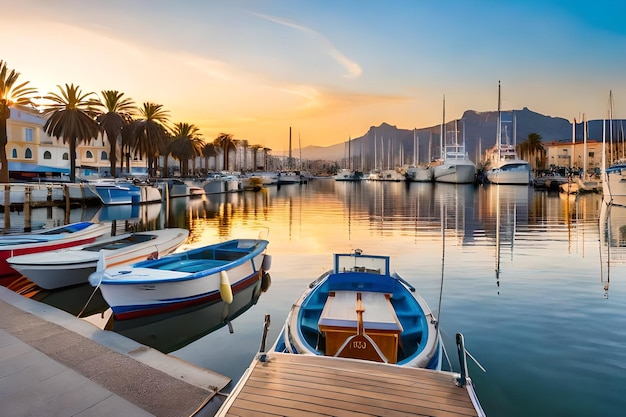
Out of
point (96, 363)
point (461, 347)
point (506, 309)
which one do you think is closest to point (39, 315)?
point (96, 363)

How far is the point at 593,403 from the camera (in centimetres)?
780

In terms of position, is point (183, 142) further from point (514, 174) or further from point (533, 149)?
point (533, 149)

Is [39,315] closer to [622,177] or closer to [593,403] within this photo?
[593,403]

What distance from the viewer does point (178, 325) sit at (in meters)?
12.1

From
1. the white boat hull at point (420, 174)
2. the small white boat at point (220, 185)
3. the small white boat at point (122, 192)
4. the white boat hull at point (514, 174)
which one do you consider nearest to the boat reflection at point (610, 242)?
the small white boat at point (122, 192)

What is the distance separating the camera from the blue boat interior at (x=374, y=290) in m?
8.71

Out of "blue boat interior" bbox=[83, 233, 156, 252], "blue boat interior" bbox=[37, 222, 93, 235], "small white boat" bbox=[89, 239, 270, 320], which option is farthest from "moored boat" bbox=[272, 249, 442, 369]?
"blue boat interior" bbox=[37, 222, 93, 235]

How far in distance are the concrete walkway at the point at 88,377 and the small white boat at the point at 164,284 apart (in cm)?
240

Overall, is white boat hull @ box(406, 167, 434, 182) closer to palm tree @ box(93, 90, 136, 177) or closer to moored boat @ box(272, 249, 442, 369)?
palm tree @ box(93, 90, 136, 177)

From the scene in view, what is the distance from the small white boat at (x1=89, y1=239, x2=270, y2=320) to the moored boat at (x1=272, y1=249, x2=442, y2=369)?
3577 millimetres

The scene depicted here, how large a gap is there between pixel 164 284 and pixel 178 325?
4.01 ft

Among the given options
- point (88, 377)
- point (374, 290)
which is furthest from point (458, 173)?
point (88, 377)

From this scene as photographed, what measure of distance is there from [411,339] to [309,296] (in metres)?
2.67

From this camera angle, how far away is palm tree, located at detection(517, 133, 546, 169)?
130875mm
